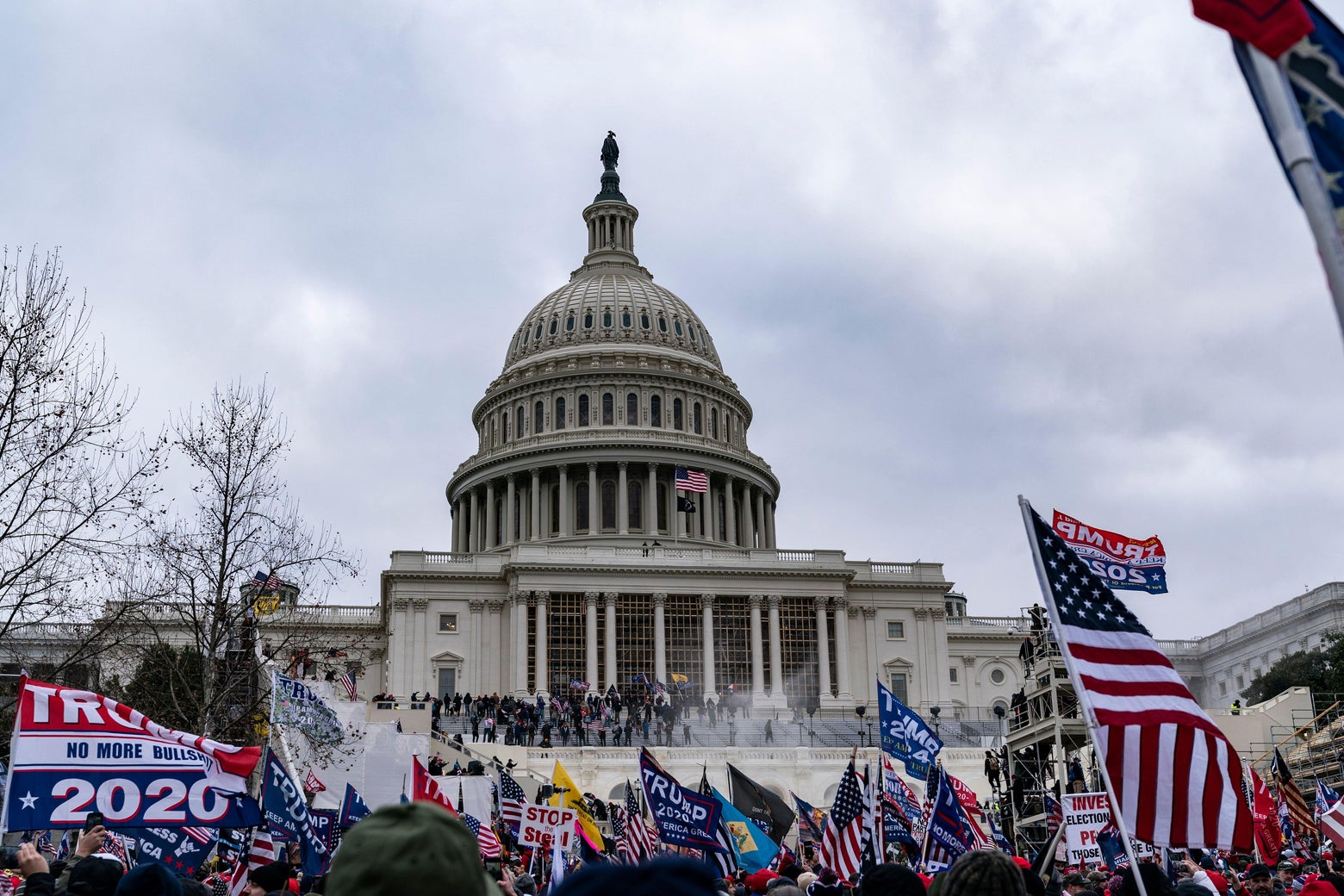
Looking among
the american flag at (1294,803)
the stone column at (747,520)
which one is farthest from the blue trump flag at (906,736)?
the stone column at (747,520)

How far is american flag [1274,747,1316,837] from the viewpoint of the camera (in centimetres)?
2769

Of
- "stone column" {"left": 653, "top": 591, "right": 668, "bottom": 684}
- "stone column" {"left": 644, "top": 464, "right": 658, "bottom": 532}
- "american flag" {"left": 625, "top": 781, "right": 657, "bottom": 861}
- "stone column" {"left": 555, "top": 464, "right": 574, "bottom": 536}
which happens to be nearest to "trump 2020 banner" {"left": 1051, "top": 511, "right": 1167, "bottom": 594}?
"american flag" {"left": 625, "top": 781, "right": 657, "bottom": 861}

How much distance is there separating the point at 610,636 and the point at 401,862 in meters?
77.8

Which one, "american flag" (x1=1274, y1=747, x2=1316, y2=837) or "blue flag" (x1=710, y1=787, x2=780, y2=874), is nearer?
"blue flag" (x1=710, y1=787, x2=780, y2=874)

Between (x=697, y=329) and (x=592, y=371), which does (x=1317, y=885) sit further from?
(x=697, y=329)

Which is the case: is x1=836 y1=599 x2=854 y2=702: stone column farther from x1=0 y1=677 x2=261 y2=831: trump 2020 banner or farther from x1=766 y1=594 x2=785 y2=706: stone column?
x1=0 y1=677 x2=261 y2=831: trump 2020 banner

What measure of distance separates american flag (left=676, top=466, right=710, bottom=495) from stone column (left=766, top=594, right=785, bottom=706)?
1190 cm

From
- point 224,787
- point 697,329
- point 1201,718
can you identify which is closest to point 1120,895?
point 1201,718

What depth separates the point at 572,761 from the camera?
59594mm

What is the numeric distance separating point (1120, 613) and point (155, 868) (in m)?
6.45

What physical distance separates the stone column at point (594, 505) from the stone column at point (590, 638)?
13.5 meters

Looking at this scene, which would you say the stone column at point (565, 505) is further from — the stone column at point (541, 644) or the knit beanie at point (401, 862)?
the knit beanie at point (401, 862)

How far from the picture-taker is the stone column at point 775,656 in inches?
3152

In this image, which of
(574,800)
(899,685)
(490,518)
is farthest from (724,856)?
(490,518)
